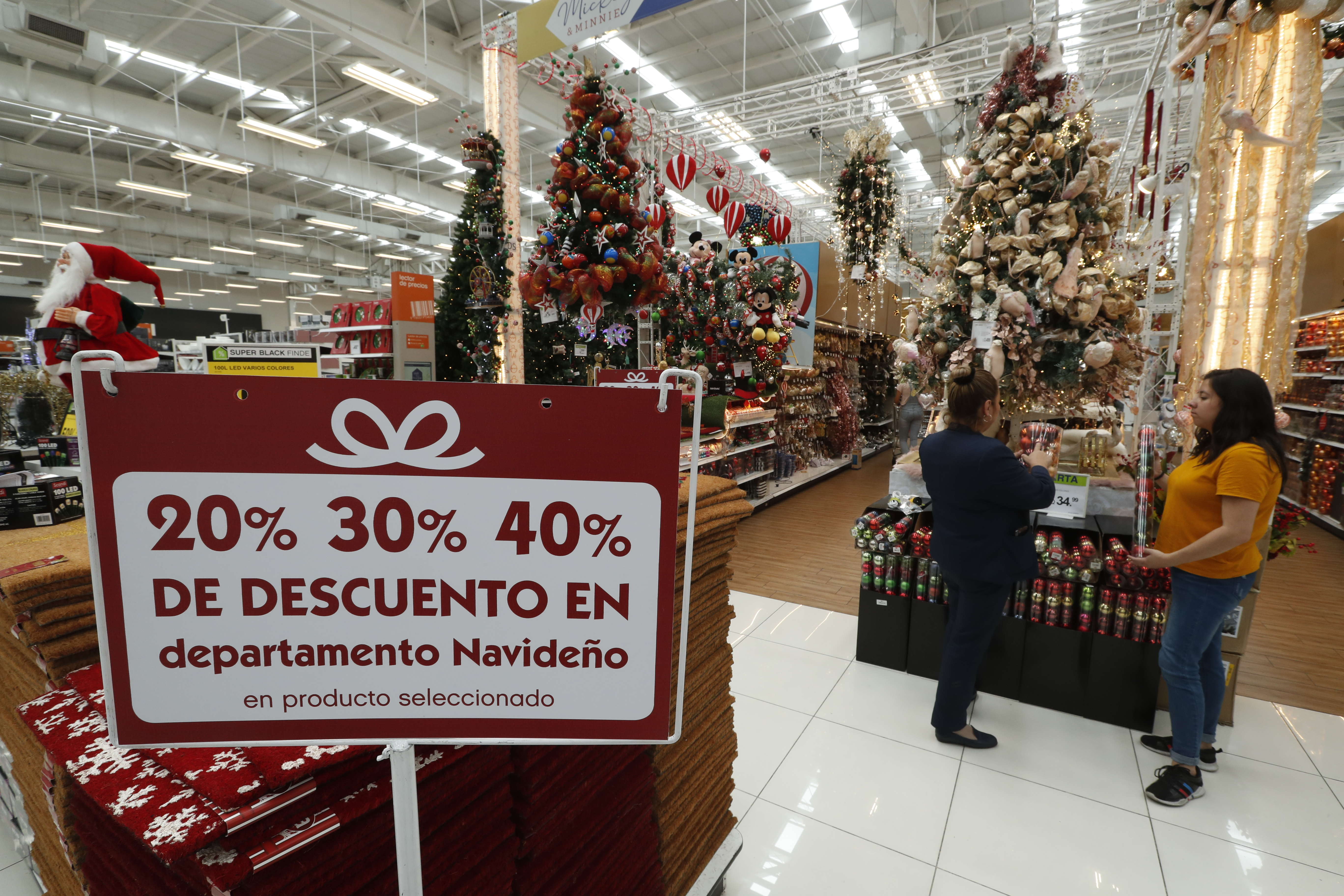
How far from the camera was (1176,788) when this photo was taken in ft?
7.21

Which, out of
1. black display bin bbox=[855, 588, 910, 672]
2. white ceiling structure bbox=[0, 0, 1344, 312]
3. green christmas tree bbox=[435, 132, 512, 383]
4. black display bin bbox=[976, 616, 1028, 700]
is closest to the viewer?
black display bin bbox=[976, 616, 1028, 700]

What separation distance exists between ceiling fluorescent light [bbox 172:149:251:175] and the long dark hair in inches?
453

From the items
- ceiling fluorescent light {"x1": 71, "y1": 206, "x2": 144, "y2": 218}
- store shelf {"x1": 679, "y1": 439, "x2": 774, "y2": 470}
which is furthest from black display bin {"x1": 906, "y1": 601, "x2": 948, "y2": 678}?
ceiling fluorescent light {"x1": 71, "y1": 206, "x2": 144, "y2": 218}

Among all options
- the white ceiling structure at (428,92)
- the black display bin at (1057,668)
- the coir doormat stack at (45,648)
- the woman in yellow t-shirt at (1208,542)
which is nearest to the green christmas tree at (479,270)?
the white ceiling structure at (428,92)

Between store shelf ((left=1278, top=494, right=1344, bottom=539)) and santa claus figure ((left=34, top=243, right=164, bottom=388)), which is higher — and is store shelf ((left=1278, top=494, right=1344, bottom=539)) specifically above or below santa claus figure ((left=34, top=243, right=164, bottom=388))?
below

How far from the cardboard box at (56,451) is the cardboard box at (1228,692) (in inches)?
191

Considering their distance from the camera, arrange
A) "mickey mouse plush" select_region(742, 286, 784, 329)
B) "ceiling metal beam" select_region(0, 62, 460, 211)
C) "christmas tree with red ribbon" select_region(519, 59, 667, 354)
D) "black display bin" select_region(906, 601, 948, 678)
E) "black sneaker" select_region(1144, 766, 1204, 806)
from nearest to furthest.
A: "black sneaker" select_region(1144, 766, 1204, 806) → "black display bin" select_region(906, 601, 948, 678) → "christmas tree with red ribbon" select_region(519, 59, 667, 354) → "mickey mouse plush" select_region(742, 286, 784, 329) → "ceiling metal beam" select_region(0, 62, 460, 211)

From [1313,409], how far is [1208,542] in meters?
7.20

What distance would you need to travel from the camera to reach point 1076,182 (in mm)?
2590

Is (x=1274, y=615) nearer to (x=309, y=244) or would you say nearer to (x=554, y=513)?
(x=554, y=513)

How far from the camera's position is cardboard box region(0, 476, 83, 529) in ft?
5.35

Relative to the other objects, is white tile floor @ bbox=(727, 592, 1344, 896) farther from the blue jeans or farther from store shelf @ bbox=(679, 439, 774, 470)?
store shelf @ bbox=(679, 439, 774, 470)

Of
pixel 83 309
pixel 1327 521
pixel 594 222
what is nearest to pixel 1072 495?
pixel 594 222

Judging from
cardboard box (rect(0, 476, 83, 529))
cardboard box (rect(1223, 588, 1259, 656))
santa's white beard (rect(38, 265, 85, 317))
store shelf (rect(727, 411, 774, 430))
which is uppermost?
santa's white beard (rect(38, 265, 85, 317))
